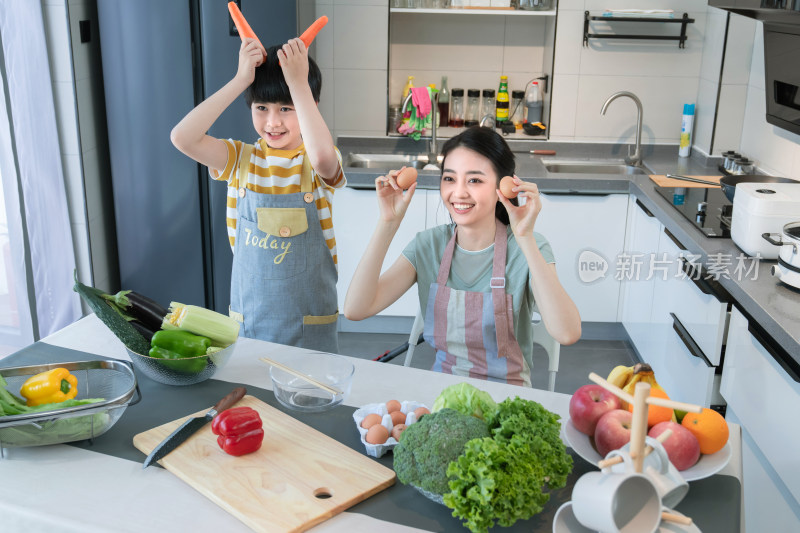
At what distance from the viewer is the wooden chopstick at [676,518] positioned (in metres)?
0.90

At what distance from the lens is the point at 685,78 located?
3617 millimetres

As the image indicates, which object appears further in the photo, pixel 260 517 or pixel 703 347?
pixel 703 347

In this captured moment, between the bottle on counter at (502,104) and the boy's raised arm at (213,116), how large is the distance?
2008mm

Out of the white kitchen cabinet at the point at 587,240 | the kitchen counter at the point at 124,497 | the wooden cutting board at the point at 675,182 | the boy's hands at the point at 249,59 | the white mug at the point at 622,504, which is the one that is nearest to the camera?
the white mug at the point at 622,504

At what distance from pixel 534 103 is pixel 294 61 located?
2.13m

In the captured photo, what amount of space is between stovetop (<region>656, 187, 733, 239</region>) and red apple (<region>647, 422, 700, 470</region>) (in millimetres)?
1431

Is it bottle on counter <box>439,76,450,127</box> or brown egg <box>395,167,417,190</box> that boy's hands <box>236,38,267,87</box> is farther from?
bottle on counter <box>439,76,450,127</box>

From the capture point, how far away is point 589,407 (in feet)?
4.13

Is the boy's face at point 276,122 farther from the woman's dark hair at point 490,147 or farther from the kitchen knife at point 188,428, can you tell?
the kitchen knife at point 188,428

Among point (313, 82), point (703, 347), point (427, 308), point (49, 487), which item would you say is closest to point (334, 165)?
point (313, 82)

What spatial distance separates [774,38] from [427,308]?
1561 mm

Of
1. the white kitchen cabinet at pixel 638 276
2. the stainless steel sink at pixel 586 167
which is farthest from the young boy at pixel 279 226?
the stainless steel sink at pixel 586 167

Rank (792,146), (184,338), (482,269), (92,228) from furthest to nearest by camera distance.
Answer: (92,228)
(792,146)
(482,269)
(184,338)

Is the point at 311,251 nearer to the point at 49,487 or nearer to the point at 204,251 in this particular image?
the point at 49,487
